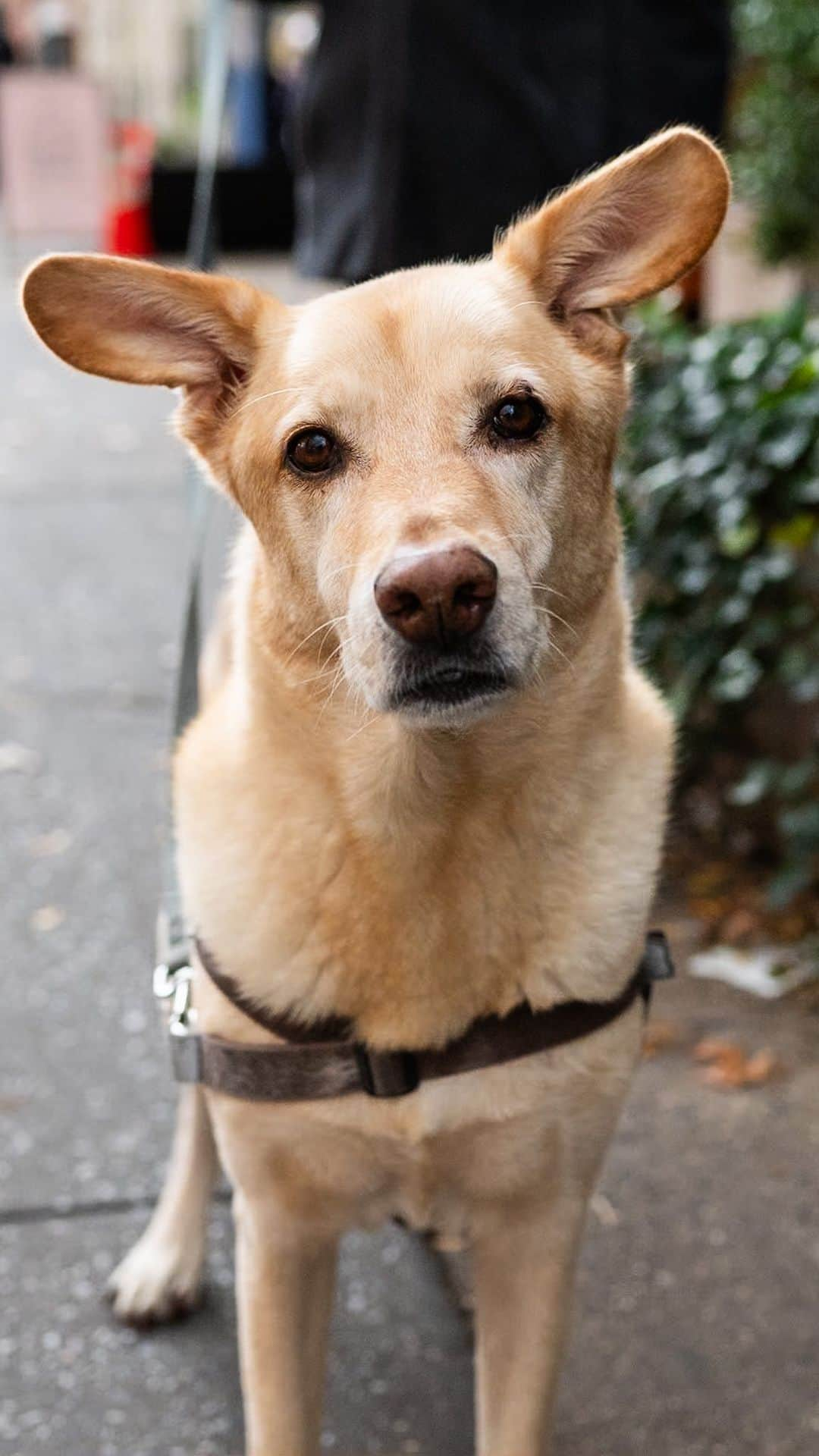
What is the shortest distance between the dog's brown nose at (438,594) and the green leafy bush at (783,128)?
5.26 metres

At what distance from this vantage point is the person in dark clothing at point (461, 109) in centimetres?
330

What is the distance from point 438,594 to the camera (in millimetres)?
1772

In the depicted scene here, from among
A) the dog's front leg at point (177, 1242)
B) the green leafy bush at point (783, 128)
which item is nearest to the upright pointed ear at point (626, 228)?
the dog's front leg at point (177, 1242)

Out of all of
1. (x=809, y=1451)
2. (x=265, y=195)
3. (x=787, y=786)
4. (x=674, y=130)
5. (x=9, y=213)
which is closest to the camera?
(x=674, y=130)

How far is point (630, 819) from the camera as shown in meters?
2.24

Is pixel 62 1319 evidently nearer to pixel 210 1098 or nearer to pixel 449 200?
pixel 210 1098

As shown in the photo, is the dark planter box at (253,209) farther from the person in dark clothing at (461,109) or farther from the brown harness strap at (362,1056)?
the brown harness strap at (362,1056)

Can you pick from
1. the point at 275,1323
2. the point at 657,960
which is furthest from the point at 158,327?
the point at 275,1323

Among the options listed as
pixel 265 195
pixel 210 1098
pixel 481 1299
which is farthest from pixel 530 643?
pixel 265 195

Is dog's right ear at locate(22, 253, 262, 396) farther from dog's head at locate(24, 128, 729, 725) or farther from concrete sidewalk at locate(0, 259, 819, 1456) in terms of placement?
concrete sidewalk at locate(0, 259, 819, 1456)

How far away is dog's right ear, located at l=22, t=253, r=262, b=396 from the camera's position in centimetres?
204

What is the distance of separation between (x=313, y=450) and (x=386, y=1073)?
815 millimetres

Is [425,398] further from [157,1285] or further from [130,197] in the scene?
[130,197]

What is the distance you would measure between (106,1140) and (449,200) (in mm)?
2110
